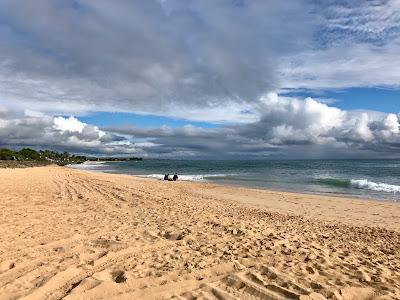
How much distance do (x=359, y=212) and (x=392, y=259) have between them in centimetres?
986

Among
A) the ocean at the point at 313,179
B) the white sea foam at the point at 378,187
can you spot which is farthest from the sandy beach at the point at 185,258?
the white sea foam at the point at 378,187

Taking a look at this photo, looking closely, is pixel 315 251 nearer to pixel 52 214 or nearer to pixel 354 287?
pixel 354 287

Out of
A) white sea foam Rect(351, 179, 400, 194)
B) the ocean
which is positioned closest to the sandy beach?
the ocean

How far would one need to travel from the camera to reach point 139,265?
670cm

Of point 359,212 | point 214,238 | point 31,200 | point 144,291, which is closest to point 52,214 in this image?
point 31,200

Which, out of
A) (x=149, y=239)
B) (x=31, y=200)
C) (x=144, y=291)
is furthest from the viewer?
(x=31, y=200)

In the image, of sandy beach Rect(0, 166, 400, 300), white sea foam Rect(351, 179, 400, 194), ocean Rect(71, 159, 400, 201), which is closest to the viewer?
sandy beach Rect(0, 166, 400, 300)

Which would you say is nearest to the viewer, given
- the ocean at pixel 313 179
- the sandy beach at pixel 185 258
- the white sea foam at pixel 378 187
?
the sandy beach at pixel 185 258

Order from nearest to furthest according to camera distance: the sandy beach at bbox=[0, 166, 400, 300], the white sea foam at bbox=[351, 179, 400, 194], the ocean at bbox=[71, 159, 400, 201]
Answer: the sandy beach at bbox=[0, 166, 400, 300], the ocean at bbox=[71, 159, 400, 201], the white sea foam at bbox=[351, 179, 400, 194]

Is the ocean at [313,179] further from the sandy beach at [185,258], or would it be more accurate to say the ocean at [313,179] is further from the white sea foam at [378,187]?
the sandy beach at [185,258]

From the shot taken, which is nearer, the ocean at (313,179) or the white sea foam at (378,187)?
the ocean at (313,179)

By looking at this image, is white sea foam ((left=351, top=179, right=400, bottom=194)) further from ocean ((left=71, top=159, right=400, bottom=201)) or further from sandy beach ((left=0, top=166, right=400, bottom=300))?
sandy beach ((left=0, top=166, right=400, bottom=300))

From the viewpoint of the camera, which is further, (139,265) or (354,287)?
(139,265)

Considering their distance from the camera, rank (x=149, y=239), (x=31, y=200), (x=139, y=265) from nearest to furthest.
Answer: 1. (x=139, y=265)
2. (x=149, y=239)
3. (x=31, y=200)
